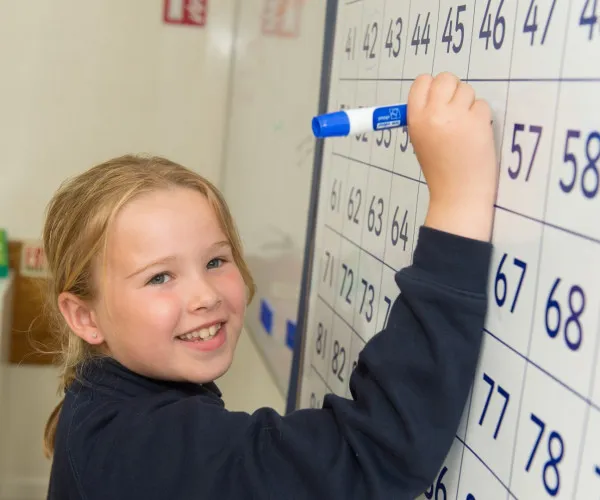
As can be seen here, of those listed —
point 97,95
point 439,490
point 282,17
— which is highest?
point 282,17

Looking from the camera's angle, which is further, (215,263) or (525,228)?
(215,263)

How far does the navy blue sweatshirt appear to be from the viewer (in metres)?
0.57

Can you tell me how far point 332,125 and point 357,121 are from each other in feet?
0.07

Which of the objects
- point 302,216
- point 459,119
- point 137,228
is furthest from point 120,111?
point 459,119

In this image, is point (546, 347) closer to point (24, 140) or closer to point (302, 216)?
point (302, 216)

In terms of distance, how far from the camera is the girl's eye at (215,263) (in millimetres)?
816

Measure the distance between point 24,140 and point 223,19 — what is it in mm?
579

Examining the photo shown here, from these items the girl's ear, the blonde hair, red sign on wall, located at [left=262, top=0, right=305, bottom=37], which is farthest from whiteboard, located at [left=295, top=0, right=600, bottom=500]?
red sign on wall, located at [left=262, top=0, right=305, bottom=37]

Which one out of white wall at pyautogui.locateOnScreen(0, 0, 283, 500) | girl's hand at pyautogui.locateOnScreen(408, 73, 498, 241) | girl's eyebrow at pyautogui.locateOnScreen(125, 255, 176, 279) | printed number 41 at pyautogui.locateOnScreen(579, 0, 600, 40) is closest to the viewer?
printed number 41 at pyautogui.locateOnScreen(579, 0, 600, 40)

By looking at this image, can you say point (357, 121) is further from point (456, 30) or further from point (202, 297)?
point (202, 297)

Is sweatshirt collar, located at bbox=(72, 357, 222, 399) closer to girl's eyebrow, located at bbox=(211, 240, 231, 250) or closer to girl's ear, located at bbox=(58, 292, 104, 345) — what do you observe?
girl's ear, located at bbox=(58, 292, 104, 345)

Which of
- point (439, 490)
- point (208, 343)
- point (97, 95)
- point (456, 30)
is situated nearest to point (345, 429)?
point (439, 490)

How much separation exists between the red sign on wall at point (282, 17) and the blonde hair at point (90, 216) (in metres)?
0.47

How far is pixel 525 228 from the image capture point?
0.52 meters
